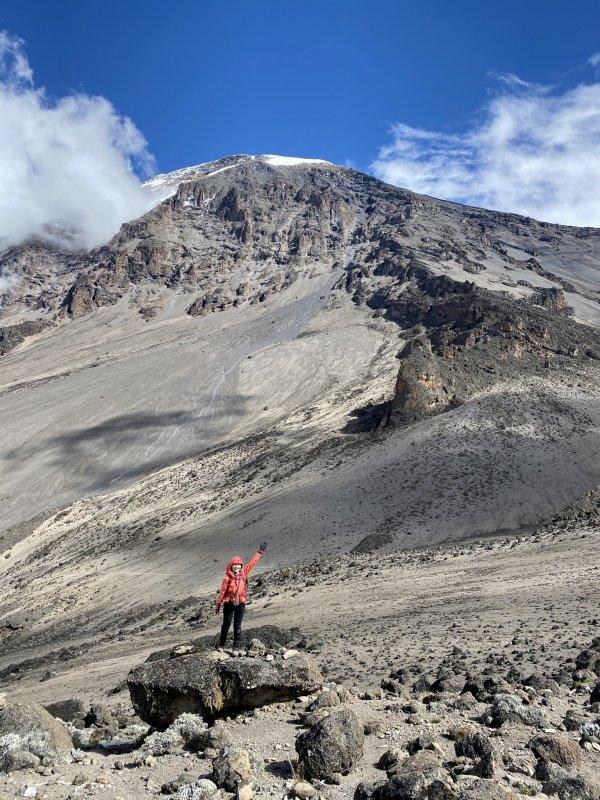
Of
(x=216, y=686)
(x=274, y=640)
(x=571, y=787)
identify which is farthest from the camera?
(x=274, y=640)

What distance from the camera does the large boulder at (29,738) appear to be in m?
5.14

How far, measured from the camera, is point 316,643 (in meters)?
10.2

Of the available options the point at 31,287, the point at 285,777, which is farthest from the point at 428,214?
the point at 285,777

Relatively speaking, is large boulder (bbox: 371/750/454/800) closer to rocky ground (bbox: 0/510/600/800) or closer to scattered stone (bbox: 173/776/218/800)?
rocky ground (bbox: 0/510/600/800)

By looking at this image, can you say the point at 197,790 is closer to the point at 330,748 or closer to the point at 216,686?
the point at 330,748

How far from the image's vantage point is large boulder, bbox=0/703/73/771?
16.9 feet

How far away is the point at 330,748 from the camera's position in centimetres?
479

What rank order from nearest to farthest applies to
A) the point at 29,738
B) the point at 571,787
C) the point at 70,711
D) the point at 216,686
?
the point at 571,787, the point at 29,738, the point at 216,686, the point at 70,711

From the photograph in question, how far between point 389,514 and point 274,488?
342 inches

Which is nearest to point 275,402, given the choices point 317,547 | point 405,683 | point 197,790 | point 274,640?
point 317,547

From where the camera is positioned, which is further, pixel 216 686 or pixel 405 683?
pixel 405 683

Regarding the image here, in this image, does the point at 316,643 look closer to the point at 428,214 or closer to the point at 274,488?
the point at 274,488

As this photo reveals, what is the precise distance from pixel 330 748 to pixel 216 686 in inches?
62.7

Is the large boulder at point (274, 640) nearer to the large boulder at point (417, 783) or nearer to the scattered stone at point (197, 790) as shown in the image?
the scattered stone at point (197, 790)
